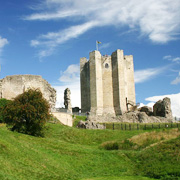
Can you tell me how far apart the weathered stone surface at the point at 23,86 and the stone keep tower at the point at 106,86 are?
1534 centimetres

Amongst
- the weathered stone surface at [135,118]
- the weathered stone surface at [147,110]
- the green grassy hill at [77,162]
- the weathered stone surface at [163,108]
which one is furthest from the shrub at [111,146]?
the weathered stone surface at [147,110]

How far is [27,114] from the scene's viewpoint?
2231cm

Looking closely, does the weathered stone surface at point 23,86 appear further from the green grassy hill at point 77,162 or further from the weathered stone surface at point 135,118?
the green grassy hill at point 77,162

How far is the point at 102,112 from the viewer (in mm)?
54344

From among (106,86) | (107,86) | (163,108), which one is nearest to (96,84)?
(106,86)

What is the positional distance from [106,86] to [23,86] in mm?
21564

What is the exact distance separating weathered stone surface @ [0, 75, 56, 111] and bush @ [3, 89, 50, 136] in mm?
14536

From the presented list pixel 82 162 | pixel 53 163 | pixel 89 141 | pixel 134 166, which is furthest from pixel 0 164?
pixel 89 141

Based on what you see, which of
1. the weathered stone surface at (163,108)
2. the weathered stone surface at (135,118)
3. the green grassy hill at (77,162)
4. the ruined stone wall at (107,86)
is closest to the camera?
the green grassy hill at (77,162)

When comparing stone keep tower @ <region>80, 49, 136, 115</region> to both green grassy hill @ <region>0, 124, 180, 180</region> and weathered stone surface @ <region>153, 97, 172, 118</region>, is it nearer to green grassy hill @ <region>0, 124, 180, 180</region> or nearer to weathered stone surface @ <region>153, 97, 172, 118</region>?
weathered stone surface @ <region>153, 97, 172, 118</region>

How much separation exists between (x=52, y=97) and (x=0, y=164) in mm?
27637

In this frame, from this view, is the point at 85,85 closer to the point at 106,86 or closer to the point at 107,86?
the point at 106,86

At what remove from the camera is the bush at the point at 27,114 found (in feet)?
73.8

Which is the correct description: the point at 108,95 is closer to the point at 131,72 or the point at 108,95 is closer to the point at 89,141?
the point at 131,72
